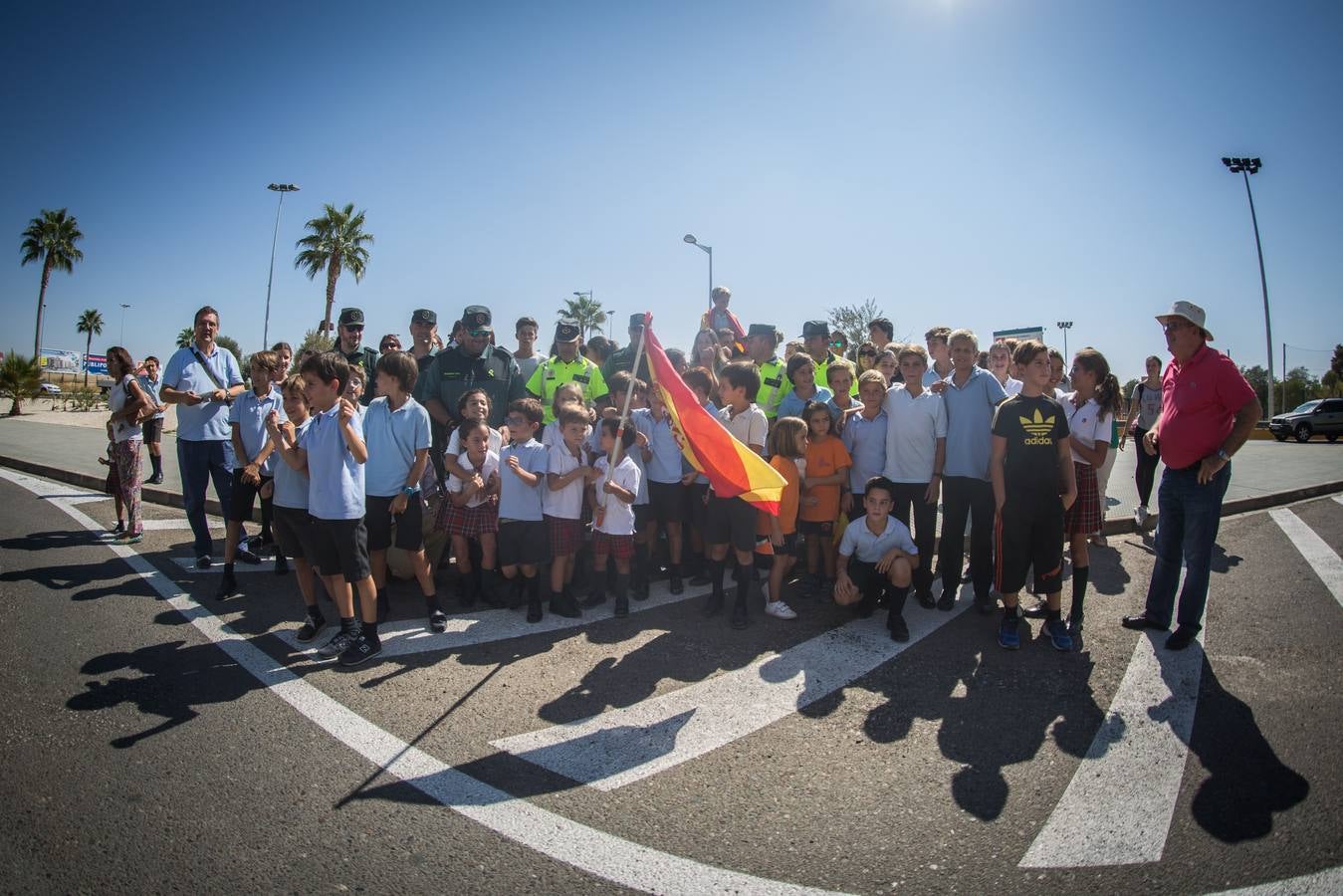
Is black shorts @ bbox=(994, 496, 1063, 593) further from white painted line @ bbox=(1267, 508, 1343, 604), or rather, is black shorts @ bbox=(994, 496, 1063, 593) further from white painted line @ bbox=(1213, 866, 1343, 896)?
white painted line @ bbox=(1267, 508, 1343, 604)

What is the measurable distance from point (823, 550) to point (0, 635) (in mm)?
5932

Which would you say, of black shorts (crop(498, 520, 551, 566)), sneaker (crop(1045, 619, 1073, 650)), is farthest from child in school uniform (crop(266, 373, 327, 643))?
sneaker (crop(1045, 619, 1073, 650))

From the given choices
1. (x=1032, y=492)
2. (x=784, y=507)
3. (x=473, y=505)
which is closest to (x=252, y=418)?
(x=473, y=505)

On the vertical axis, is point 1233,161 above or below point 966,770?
above

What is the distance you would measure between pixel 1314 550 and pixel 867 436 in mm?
5468

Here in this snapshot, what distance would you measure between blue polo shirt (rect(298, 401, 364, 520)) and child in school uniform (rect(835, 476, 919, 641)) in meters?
3.46

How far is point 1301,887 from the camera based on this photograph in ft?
7.59

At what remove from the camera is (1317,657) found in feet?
13.9

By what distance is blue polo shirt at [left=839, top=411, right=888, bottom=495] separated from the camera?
5645 millimetres

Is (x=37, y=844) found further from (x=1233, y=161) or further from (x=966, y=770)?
(x=1233, y=161)

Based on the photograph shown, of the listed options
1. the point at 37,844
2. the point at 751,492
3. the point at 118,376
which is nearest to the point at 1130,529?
the point at 751,492

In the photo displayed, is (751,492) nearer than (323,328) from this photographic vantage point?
Yes

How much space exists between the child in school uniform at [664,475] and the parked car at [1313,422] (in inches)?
1323

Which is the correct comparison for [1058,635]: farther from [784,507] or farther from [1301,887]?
[1301,887]
